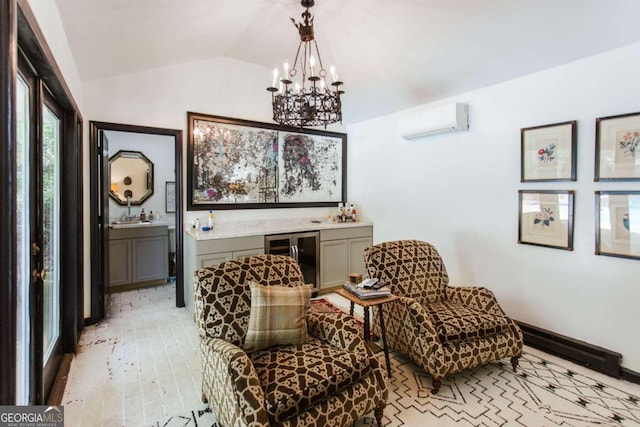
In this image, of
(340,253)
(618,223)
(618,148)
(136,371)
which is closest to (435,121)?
(618,148)

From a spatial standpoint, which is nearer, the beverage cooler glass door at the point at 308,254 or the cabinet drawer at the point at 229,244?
the cabinet drawer at the point at 229,244

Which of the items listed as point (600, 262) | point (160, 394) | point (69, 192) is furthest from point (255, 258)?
point (600, 262)

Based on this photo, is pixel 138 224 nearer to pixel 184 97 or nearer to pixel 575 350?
pixel 184 97

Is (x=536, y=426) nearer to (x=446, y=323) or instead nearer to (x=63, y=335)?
(x=446, y=323)

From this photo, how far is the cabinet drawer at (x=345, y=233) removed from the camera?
173 inches

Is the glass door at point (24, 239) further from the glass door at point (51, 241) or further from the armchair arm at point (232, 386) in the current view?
the armchair arm at point (232, 386)

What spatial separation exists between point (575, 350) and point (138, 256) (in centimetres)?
512

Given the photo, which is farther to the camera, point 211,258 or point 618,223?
point 211,258

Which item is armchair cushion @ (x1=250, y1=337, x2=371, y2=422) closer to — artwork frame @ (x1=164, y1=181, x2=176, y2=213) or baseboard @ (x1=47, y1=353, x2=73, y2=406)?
baseboard @ (x1=47, y1=353, x2=73, y2=406)

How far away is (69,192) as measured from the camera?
2.76 m

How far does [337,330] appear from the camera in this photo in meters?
2.06

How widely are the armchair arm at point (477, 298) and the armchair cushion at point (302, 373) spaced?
1266 millimetres

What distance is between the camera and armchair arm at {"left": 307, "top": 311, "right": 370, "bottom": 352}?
1973mm

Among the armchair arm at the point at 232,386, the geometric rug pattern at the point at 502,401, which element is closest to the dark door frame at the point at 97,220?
the geometric rug pattern at the point at 502,401
